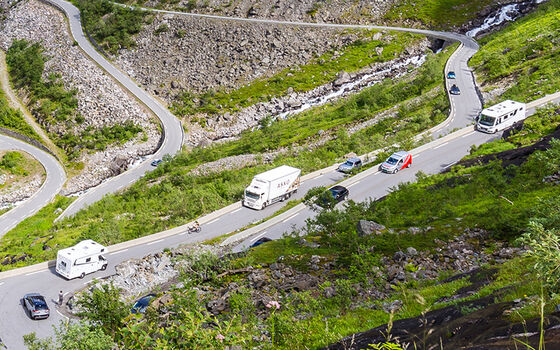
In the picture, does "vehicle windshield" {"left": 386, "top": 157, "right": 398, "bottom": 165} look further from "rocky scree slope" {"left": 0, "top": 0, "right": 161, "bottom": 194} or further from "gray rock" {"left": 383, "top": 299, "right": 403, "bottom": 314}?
"rocky scree slope" {"left": 0, "top": 0, "right": 161, "bottom": 194}

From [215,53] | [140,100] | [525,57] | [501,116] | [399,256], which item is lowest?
[140,100]

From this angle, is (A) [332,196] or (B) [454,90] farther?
(B) [454,90]

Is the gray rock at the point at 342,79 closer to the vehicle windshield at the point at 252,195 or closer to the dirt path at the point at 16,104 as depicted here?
the dirt path at the point at 16,104

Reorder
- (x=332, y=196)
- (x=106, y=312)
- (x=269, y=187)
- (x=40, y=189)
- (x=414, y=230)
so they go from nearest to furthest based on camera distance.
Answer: (x=106, y=312), (x=414, y=230), (x=332, y=196), (x=269, y=187), (x=40, y=189)

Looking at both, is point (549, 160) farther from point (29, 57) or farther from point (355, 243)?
point (29, 57)

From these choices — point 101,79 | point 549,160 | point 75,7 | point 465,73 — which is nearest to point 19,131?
point 101,79

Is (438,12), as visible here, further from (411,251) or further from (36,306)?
(36,306)

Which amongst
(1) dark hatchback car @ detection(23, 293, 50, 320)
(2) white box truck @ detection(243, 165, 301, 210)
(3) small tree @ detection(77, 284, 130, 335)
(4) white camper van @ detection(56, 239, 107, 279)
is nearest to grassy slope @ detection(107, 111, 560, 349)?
(3) small tree @ detection(77, 284, 130, 335)

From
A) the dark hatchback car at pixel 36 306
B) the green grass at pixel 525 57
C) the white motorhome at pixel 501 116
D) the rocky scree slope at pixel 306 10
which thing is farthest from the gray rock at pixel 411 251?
the rocky scree slope at pixel 306 10

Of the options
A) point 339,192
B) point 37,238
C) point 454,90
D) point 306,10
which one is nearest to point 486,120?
point 454,90
